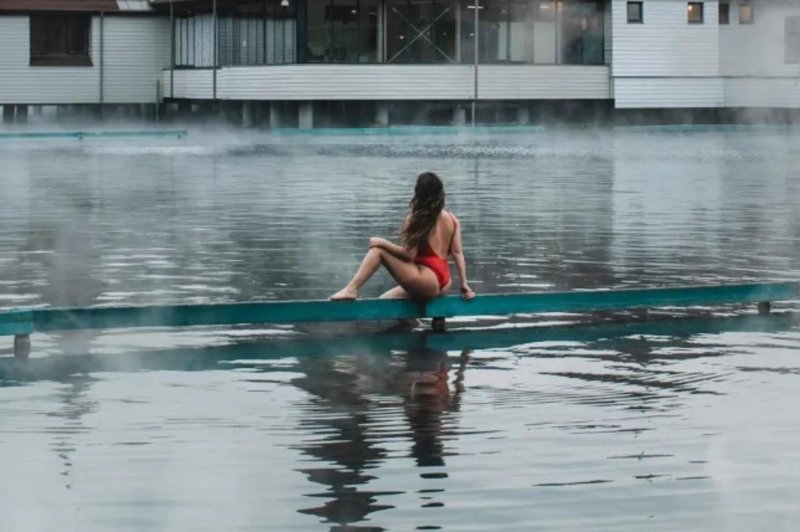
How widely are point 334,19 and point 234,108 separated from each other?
5.63 metres

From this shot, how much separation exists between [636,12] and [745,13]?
563cm

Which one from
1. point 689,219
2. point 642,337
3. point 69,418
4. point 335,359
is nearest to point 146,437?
point 69,418

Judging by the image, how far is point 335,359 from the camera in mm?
13180

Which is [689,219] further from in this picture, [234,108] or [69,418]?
[234,108]

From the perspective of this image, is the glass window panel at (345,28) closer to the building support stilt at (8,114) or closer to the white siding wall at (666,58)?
the white siding wall at (666,58)

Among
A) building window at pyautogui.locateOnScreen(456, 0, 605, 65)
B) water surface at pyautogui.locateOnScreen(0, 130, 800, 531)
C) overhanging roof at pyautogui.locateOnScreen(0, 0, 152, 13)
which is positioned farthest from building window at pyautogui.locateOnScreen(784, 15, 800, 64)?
water surface at pyautogui.locateOnScreen(0, 130, 800, 531)

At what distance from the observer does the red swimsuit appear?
570 inches

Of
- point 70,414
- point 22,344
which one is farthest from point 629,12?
point 70,414

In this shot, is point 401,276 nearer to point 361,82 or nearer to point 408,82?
point 361,82

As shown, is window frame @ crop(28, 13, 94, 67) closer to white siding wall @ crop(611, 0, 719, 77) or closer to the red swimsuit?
white siding wall @ crop(611, 0, 719, 77)

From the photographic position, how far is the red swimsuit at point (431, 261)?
14484 mm

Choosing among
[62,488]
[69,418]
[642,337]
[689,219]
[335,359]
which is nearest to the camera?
[62,488]

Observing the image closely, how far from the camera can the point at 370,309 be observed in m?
14.3

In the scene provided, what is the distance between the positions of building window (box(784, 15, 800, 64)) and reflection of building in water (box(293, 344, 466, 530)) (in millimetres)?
66956
